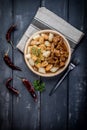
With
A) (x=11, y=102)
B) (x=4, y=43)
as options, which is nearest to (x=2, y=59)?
(x=4, y=43)

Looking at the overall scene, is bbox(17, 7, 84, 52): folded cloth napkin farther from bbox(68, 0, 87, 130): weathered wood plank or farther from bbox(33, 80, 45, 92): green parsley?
bbox(33, 80, 45, 92): green parsley

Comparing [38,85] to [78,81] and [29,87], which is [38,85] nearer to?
[29,87]

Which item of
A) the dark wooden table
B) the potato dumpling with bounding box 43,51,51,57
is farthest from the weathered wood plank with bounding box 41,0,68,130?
the potato dumpling with bounding box 43,51,51,57

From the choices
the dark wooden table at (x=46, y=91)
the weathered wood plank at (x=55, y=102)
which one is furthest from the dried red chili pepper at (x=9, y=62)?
the weathered wood plank at (x=55, y=102)

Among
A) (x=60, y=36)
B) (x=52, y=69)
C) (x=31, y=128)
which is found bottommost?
(x=31, y=128)

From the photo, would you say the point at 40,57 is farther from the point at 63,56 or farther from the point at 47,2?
the point at 47,2

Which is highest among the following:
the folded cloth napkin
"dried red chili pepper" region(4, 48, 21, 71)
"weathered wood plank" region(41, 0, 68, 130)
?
the folded cloth napkin
